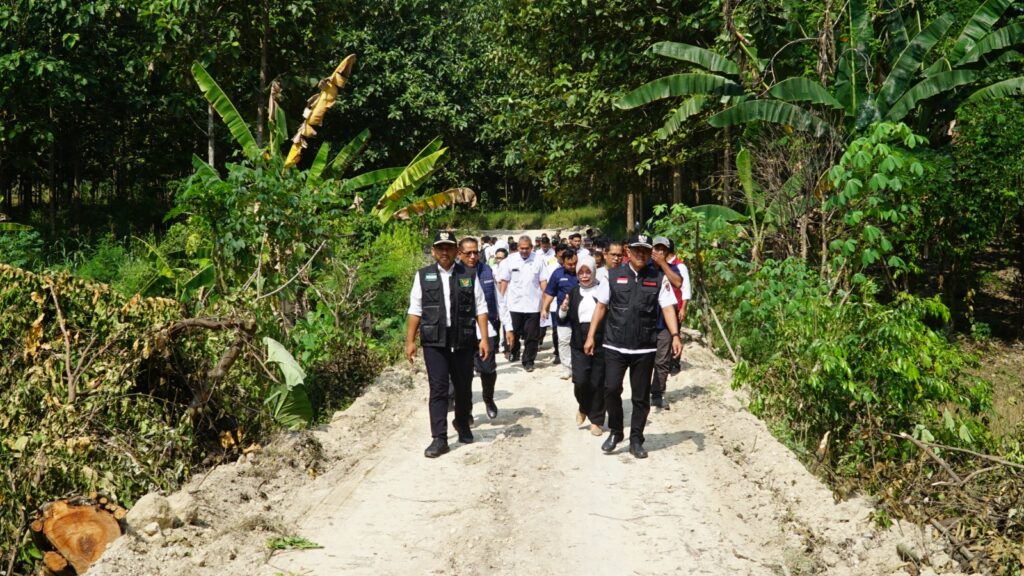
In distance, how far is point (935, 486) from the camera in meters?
5.69

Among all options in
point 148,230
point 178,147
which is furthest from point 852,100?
point 178,147

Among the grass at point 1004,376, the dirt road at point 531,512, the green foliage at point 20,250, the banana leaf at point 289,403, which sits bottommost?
the grass at point 1004,376

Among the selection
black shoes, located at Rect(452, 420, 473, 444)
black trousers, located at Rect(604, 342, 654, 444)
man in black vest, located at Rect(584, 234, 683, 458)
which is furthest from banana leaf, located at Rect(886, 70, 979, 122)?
black shoes, located at Rect(452, 420, 473, 444)

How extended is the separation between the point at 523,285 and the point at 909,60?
6.49 m

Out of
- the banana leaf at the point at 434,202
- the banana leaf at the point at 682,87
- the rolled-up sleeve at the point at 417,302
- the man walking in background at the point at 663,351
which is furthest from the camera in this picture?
the banana leaf at the point at 434,202

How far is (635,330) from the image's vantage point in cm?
730

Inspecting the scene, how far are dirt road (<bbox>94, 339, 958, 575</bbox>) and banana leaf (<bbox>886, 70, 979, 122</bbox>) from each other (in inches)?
248

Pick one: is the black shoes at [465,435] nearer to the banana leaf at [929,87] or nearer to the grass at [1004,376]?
the grass at [1004,376]

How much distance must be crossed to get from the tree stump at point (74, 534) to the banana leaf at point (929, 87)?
11.4 metres

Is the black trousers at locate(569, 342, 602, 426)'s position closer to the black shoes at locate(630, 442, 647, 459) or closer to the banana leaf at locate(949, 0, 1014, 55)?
the black shoes at locate(630, 442, 647, 459)

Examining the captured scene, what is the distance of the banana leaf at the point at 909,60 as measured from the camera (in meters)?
12.3

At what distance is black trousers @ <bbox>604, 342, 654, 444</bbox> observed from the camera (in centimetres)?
738

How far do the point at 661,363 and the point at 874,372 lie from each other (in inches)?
110

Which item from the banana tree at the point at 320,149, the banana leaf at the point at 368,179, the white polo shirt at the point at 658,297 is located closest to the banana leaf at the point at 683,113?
the banana tree at the point at 320,149
